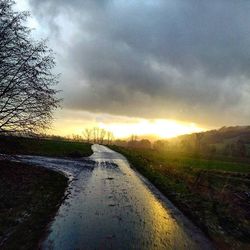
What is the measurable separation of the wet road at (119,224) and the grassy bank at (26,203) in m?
0.45

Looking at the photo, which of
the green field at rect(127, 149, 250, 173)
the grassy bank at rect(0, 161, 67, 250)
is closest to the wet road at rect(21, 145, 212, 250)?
the grassy bank at rect(0, 161, 67, 250)

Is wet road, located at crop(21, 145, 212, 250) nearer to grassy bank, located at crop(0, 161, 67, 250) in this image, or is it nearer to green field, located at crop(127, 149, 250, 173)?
grassy bank, located at crop(0, 161, 67, 250)

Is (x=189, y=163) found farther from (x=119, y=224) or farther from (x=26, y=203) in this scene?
(x=119, y=224)

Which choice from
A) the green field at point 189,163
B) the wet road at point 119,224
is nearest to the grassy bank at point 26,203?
the wet road at point 119,224

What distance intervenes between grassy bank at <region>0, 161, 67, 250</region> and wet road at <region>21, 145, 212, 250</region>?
17.6 inches

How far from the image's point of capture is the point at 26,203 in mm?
12578

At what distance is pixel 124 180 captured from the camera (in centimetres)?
2069

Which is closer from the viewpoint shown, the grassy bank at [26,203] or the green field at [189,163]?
the grassy bank at [26,203]

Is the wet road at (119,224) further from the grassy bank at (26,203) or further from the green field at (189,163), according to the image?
the green field at (189,163)

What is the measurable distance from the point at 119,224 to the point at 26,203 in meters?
4.14

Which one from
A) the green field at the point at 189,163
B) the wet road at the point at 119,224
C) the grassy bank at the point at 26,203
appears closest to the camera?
the wet road at the point at 119,224

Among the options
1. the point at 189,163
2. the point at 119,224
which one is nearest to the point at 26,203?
the point at 119,224

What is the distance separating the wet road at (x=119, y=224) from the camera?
28.5 ft

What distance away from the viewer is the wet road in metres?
8.68
